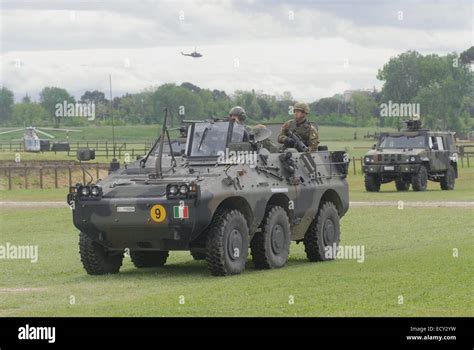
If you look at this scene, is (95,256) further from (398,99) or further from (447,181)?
(398,99)

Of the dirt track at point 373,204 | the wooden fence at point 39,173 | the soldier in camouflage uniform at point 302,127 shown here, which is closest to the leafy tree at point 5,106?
the wooden fence at point 39,173

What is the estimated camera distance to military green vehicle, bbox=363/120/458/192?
1967 inches

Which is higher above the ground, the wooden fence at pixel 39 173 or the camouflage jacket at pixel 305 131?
the camouflage jacket at pixel 305 131

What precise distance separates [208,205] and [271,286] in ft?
5.71

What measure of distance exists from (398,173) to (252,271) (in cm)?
3031

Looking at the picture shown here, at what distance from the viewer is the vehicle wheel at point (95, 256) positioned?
66.1ft

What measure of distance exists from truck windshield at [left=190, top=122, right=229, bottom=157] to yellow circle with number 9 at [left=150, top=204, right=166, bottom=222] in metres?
2.19

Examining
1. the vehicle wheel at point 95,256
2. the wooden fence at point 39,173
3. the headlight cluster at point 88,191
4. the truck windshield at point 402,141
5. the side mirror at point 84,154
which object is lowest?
the wooden fence at point 39,173

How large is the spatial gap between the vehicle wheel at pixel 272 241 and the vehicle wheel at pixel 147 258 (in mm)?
1984

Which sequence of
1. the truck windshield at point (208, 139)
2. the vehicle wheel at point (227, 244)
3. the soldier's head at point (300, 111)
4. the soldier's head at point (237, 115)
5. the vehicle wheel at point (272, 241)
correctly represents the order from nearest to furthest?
the vehicle wheel at point (227, 244) → the vehicle wheel at point (272, 241) → the truck windshield at point (208, 139) → the soldier's head at point (237, 115) → the soldier's head at point (300, 111)

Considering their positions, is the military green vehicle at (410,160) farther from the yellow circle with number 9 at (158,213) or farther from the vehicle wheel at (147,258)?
the yellow circle with number 9 at (158,213)

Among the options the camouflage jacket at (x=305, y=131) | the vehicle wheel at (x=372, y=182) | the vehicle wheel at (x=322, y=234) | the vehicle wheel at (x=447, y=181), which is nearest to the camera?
the vehicle wheel at (x=322, y=234)

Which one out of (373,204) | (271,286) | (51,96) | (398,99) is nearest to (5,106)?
(51,96)
